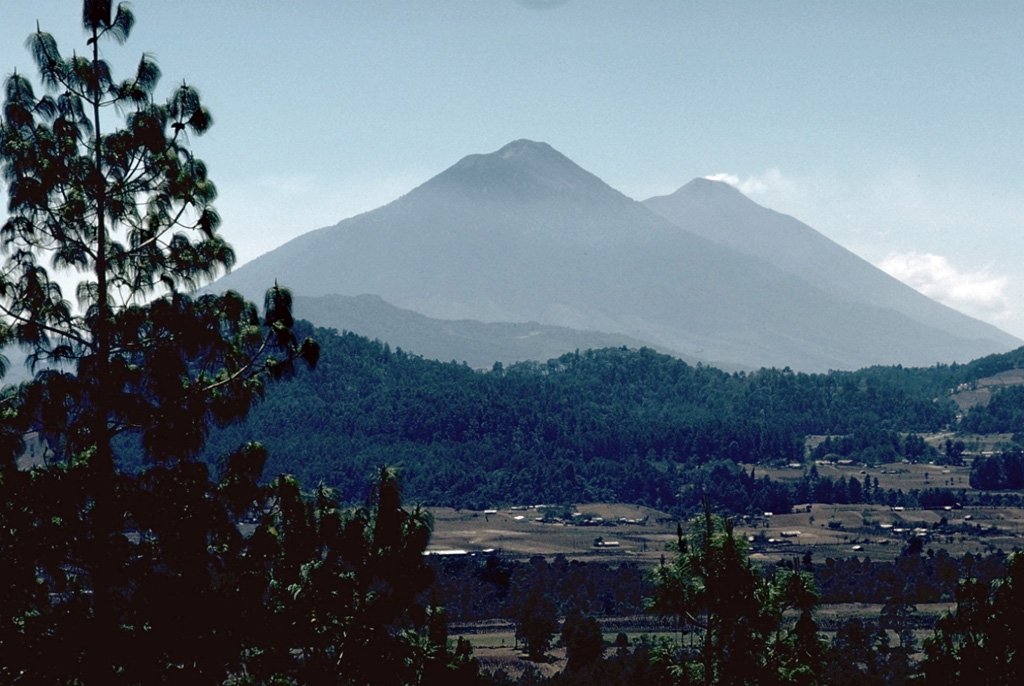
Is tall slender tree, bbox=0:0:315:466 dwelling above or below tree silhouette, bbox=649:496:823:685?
above

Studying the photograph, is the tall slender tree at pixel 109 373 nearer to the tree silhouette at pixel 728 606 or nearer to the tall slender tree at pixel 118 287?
the tall slender tree at pixel 118 287

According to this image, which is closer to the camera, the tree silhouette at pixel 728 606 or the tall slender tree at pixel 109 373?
the tall slender tree at pixel 109 373

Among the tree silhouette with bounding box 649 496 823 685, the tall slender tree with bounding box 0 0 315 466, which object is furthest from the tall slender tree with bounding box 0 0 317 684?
the tree silhouette with bounding box 649 496 823 685

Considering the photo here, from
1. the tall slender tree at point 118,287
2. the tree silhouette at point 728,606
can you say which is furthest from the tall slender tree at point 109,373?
the tree silhouette at point 728,606

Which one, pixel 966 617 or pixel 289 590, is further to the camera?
pixel 966 617

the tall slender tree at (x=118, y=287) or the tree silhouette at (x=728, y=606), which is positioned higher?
the tall slender tree at (x=118, y=287)

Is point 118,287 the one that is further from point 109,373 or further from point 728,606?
point 728,606

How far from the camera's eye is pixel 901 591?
174750 millimetres

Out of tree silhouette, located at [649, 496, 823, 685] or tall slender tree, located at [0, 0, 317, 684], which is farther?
tree silhouette, located at [649, 496, 823, 685]

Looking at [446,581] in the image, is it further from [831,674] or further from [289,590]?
[289,590]

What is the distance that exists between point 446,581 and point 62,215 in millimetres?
153195

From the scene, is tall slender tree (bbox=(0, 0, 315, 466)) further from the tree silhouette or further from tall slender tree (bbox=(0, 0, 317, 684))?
the tree silhouette

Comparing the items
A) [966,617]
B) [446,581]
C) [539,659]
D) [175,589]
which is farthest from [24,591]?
[446,581]

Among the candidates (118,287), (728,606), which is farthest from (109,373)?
(728,606)
